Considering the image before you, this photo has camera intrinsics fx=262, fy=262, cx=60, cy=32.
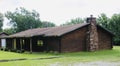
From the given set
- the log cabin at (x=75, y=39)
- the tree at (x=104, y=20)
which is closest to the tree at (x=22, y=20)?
the tree at (x=104, y=20)

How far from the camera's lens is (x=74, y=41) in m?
32.8

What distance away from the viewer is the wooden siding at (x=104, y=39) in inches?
1387

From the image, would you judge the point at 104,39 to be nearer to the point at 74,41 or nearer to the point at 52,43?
the point at 74,41

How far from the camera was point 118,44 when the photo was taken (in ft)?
161

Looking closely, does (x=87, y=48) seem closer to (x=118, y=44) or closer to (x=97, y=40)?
(x=97, y=40)

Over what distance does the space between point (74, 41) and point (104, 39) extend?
17.0ft

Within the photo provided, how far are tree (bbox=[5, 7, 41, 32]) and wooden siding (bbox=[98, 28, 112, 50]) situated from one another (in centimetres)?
3779

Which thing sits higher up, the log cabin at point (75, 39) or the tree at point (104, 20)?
the tree at point (104, 20)

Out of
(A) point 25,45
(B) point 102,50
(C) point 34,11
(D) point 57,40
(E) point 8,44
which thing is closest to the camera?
(D) point 57,40

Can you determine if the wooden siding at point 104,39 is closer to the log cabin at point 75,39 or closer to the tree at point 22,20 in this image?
the log cabin at point 75,39

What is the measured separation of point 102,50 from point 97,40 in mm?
1542

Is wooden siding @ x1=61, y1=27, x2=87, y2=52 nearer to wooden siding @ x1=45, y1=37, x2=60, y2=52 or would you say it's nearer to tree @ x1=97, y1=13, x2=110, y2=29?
wooden siding @ x1=45, y1=37, x2=60, y2=52

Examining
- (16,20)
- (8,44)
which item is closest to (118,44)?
(8,44)

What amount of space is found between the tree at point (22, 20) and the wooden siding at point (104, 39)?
3779cm
